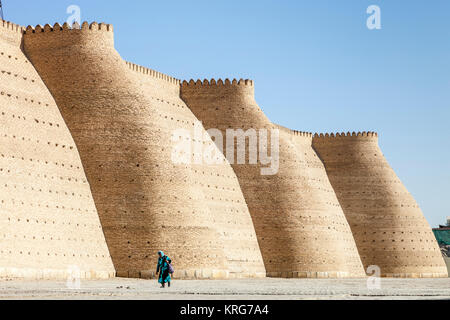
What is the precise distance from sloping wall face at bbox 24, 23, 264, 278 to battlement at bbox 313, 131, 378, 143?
1901 centimetres

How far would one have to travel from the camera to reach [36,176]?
2788 cm

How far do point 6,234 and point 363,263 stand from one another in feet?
86.4

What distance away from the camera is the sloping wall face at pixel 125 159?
98.1 ft

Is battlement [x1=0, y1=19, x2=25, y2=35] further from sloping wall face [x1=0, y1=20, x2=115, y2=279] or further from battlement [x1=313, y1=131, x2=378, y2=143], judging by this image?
battlement [x1=313, y1=131, x2=378, y2=143]

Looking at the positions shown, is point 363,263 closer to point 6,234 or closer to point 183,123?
point 183,123

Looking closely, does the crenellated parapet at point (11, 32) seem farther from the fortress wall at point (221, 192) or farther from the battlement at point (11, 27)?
the fortress wall at point (221, 192)

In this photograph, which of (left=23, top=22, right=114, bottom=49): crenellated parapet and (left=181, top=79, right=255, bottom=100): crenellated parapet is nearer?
(left=23, top=22, right=114, bottom=49): crenellated parapet

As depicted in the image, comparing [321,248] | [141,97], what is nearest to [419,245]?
[321,248]

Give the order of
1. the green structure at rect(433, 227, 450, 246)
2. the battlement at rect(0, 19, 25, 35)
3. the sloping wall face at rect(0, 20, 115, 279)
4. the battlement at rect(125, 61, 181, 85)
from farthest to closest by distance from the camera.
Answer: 1. the green structure at rect(433, 227, 450, 246)
2. the battlement at rect(125, 61, 181, 85)
3. the battlement at rect(0, 19, 25, 35)
4. the sloping wall face at rect(0, 20, 115, 279)

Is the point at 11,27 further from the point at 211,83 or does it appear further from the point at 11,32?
the point at 211,83

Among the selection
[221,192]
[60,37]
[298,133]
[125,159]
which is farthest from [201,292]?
[298,133]

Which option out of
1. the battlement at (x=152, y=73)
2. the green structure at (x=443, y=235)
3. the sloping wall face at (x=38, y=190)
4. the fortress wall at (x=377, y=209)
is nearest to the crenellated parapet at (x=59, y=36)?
the sloping wall face at (x=38, y=190)

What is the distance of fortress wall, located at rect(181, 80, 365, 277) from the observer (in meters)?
38.6

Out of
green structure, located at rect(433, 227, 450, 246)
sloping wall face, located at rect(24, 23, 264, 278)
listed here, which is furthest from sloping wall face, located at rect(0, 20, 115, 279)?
green structure, located at rect(433, 227, 450, 246)
